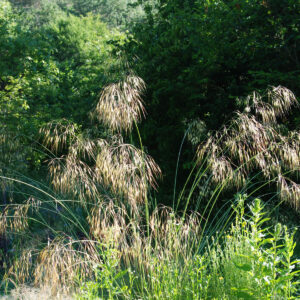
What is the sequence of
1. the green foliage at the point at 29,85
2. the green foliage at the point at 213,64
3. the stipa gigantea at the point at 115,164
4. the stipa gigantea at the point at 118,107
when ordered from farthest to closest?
the green foliage at the point at 29,85 → the green foliage at the point at 213,64 → the stipa gigantea at the point at 118,107 → the stipa gigantea at the point at 115,164

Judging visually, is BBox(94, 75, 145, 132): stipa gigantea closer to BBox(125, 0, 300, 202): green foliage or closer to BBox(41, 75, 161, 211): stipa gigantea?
BBox(41, 75, 161, 211): stipa gigantea

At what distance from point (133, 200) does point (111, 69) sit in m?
2.62

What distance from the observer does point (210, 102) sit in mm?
5746

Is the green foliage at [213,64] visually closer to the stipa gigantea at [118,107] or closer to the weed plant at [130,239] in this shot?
the weed plant at [130,239]

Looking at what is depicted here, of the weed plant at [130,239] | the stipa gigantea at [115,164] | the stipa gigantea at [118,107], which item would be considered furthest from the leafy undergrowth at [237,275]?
the stipa gigantea at [118,107]

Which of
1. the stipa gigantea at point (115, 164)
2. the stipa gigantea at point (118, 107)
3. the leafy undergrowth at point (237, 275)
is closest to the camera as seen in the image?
the leafy undergrowth at point (237, 275)

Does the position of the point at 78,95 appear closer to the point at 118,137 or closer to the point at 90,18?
the point at 118,137

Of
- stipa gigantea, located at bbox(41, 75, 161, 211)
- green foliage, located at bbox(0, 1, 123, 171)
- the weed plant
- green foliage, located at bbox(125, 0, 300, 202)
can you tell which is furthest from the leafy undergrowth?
green foliage, located at bbox(0, 1, 123, 171)

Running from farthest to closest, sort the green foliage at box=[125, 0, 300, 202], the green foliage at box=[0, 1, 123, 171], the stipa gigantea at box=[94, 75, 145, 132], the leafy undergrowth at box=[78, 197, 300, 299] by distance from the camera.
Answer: the green foliage at box=[0, 1, 123, 171], the green foliage at box=[125, 0, 300, 202], the stipa gigantea at box=[94, 75, 145, 132], the leafy undergrowth at box=[78, 197, 300, 299]

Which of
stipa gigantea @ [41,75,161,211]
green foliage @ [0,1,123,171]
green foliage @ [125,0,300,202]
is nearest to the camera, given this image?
stipa gigantea @ [41,75,161,211]

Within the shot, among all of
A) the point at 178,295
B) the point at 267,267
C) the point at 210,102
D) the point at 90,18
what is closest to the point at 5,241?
the point at 178,295

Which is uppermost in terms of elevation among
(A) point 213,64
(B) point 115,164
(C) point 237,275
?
(A) point 213,64

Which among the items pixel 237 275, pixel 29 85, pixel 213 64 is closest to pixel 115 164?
pixel 237 275

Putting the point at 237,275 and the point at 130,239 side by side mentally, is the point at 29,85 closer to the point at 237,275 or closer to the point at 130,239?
the point at 130,239
